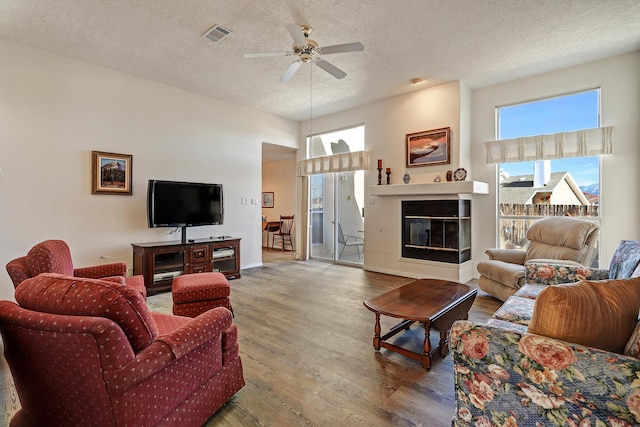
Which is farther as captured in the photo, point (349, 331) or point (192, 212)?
point (192, 212)

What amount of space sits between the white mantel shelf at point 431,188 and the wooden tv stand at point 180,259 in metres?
2.70

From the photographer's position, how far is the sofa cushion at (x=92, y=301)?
1.19 meters

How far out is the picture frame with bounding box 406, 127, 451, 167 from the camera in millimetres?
4898

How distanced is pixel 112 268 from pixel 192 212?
1812mm

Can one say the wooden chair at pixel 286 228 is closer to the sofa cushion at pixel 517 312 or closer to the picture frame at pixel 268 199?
the picture frame at pixel 268 199

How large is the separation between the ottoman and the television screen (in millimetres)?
1738

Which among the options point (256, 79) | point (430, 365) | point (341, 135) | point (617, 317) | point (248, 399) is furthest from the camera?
point (341, 135)

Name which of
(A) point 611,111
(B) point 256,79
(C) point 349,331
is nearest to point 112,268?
(C) point 349,331

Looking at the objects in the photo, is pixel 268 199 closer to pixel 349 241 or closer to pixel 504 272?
pixel 349 241

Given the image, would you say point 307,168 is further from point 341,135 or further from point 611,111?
point 611,111

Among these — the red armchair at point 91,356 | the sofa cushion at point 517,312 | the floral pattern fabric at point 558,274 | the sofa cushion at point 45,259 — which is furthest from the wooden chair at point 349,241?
the red armchair at point 91,356

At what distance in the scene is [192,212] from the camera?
4.75m

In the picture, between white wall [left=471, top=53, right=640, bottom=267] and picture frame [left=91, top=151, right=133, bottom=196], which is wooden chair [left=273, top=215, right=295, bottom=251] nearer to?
picture frame [left=91, top=151, right=133, bottom=196]

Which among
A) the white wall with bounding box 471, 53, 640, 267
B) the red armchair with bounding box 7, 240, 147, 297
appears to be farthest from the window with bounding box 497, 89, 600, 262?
the red armchair with bounding box 7, 240, 147, 297
